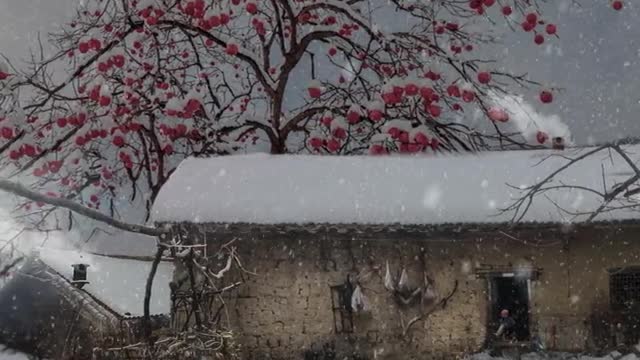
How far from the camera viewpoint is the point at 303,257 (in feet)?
35.6

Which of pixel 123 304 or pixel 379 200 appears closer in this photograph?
pixel 379 200

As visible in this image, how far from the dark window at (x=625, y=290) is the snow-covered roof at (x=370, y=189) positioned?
4.21 feet

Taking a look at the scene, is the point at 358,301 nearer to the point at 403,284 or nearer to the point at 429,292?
the point at 403,284

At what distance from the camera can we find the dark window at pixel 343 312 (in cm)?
1067

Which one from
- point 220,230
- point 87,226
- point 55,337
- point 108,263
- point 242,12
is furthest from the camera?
point 87,226

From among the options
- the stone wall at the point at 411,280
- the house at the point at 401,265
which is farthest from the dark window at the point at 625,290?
the stone wall at the point at 411,280

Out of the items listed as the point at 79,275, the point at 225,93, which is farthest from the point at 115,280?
the point at 225,93

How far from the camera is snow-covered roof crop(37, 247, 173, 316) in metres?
19.0

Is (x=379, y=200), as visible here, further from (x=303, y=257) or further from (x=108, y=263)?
(x=108, y=263)

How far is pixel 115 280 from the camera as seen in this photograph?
20.5m

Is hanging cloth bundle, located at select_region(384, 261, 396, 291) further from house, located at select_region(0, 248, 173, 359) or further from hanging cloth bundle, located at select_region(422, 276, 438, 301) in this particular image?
house, located at select_region(0, 248, 173, 359)

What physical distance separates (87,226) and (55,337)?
15.5 meters

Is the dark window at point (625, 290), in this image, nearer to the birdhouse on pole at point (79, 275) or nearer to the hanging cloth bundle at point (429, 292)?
the hanging cloth bundle at point (429, 292)

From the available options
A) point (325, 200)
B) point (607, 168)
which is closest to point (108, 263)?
point (325, 200)
